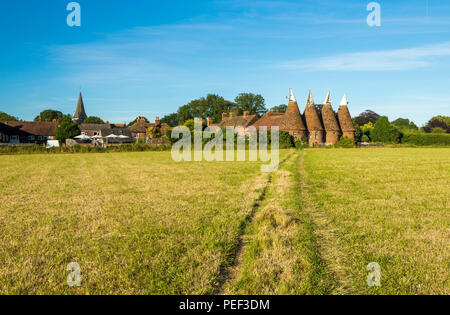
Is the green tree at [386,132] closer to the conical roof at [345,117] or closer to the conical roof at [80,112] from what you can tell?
the conical roof at [345,117]

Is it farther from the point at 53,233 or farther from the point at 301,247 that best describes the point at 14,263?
the point at 301,247

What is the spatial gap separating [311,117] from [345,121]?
7.78 metres

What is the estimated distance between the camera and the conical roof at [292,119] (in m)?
50.5

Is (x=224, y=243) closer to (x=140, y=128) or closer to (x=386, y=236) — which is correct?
(x=386, y=236)

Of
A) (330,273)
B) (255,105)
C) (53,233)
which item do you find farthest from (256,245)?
(255,105)

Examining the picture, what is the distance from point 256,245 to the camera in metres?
4.34

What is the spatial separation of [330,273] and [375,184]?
25.7 feet

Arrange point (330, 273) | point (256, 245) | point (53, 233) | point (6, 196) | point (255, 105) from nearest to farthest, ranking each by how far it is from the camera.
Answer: point (330, 273) → point (256, 245) → point (53, 233) → point (6, 196) → point (255, 105)

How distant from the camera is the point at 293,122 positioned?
50.7m

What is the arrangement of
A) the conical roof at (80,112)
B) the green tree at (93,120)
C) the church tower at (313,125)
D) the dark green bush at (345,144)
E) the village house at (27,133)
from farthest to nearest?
the green tree at (93,120), the conical roof at (80,112), the village house at (27,133), the church tower at (313,125), the dark green bush at (345,144)

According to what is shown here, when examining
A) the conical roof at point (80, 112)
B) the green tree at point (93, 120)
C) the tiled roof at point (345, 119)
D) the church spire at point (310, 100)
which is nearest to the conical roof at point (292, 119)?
the church spire at point (310, 100)

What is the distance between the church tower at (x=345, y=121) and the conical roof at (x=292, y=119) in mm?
9908
